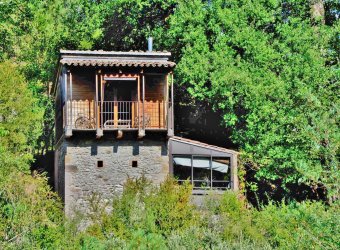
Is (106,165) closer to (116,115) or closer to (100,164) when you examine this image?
(100,164)

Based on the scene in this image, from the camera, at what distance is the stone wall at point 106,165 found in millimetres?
26062

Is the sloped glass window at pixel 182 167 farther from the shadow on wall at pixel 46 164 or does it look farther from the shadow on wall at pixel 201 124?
the shadow on wall at pixel 46 164

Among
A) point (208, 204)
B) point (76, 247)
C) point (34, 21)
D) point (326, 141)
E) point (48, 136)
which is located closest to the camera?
point (326, 141)

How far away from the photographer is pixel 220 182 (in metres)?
28.8

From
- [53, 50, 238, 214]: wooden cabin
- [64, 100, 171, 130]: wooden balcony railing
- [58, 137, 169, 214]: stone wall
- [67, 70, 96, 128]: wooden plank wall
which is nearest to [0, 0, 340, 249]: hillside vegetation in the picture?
[58, 137, 169, 214]: stone wall

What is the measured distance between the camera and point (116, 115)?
88.9 ft

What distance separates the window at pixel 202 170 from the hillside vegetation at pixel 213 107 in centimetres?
85

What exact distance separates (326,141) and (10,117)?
2107cm

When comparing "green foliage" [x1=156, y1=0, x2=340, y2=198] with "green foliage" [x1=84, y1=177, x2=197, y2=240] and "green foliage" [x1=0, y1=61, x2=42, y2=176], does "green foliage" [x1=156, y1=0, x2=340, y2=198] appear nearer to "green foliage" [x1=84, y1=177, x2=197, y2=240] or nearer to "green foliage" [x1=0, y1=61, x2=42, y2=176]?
"green foliage" [x1=84, y1=177, x2=197, y2=240]

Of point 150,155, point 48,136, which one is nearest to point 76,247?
point 150,155

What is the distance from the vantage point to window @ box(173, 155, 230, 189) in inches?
1096

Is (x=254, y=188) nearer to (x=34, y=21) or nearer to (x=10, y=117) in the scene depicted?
(x=10, y=117)

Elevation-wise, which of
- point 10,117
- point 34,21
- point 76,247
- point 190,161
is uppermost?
point 34,21

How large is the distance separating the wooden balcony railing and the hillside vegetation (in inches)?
104
